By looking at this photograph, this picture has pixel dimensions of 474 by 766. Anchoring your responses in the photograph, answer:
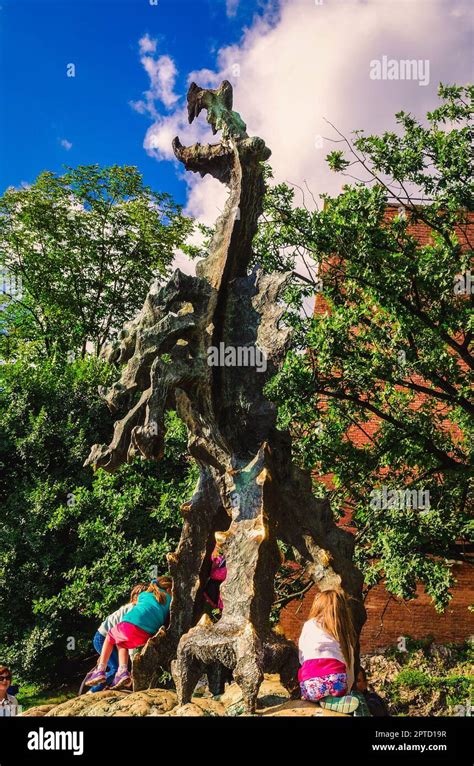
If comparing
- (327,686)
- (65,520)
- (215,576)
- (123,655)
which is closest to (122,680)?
(123,655)

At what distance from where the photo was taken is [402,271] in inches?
368

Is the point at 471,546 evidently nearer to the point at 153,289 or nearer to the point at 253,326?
the point at 253,326

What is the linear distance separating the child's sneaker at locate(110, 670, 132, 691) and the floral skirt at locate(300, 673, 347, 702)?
2282 millimetres

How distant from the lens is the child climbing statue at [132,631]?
22.4 ft

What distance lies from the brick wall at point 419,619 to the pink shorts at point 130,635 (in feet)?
27.7

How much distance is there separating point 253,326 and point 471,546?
6.11 metres

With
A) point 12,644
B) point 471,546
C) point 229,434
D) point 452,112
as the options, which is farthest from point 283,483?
point 12,644

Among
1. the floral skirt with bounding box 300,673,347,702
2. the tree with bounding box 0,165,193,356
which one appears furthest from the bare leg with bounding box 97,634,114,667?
the tree with bounding box 0,165,193,356

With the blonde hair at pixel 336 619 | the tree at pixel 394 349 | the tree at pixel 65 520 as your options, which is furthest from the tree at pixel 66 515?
the blonde hair at pixel 336 619

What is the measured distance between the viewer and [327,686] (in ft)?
17.1

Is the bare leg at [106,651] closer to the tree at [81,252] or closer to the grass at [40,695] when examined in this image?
the grass at [40,695]

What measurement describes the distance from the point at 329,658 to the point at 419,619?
10.5 meters

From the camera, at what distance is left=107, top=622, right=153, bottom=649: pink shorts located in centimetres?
683
